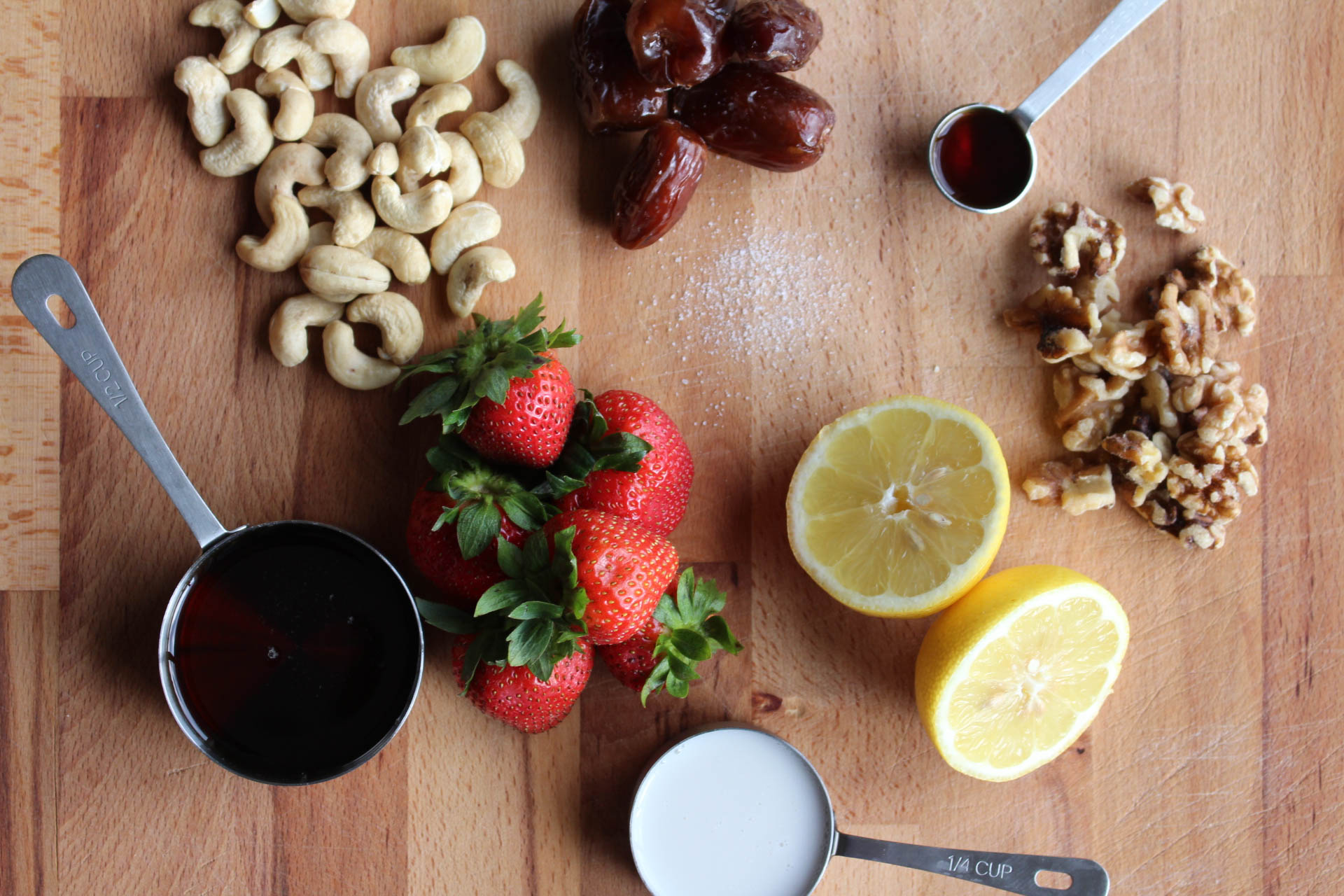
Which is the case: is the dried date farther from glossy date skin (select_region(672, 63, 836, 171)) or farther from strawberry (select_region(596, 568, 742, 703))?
strawberry (select_region(596, 568, 742, 703))

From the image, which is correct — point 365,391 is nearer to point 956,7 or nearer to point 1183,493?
point 956,7

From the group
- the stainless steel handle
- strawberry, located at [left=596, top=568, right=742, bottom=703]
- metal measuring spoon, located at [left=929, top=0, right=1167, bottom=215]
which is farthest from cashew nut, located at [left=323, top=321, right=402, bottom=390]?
the stainless steel handle

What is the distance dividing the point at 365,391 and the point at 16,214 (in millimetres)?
474

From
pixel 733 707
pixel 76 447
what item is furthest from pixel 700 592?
pixel 76 447

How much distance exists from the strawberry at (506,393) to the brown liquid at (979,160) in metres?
0.53

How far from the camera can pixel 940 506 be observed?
3.76 feet

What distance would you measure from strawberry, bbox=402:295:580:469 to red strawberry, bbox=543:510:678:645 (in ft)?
0.29

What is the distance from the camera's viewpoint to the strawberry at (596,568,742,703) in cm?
106

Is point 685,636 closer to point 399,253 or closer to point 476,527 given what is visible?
point 476,527

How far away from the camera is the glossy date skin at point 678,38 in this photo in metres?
1.09

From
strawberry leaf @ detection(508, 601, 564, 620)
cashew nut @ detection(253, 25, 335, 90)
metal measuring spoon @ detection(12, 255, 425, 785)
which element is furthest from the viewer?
cashew nut @ detection(253, 25, 335, 90)

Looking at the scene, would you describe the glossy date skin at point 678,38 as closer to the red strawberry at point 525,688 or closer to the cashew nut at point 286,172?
the cashew nut at point 286,172

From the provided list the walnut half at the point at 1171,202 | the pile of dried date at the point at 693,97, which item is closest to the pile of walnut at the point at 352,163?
the pile of dried date at the point at 693,97

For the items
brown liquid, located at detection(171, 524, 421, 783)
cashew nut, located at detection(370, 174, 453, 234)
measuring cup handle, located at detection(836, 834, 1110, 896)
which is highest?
cashew nut, located at detection(370, 174, 453, 234)
